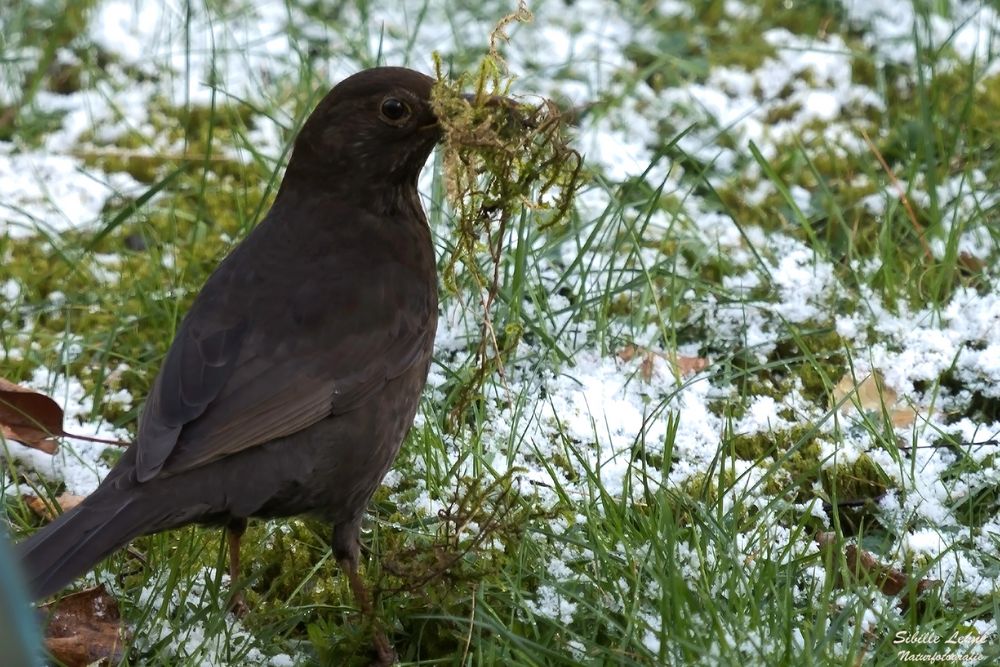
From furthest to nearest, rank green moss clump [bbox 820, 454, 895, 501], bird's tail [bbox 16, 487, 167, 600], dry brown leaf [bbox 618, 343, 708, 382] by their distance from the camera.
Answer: dry brown leaf [bbox 618, 343, 708, 382], green moss clump [bbox 820, 454, 895, 501], bird's tail [bbox 16, 487, 167, 600]

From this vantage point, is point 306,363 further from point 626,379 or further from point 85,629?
point 626,379

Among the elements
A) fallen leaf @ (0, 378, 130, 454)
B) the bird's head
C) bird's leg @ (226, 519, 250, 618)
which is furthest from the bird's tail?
the bird's head

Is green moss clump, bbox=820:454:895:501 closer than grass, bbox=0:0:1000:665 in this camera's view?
No

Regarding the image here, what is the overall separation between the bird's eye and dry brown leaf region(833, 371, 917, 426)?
152 centimetres

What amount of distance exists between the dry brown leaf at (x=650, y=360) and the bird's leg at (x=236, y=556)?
1.42 meters

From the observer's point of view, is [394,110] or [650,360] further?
[650,360]

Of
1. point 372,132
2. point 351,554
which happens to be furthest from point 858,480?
point 372,132

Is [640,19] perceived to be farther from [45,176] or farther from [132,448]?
[132,448]

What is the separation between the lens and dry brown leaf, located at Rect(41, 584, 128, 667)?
129 inches

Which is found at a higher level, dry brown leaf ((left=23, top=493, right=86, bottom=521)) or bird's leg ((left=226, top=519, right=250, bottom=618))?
dry brown leaf ((left=23, top=493, right=86, bottom=521))

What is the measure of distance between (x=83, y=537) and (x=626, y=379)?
73.0 inches

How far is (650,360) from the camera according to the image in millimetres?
4352

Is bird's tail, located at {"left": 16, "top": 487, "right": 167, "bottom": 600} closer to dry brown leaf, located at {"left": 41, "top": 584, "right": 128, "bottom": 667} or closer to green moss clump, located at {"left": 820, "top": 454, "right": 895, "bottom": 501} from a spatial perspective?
dry brown leaf, located at {"left": 41, "top": 584, "right": 128, "bottom": 667}

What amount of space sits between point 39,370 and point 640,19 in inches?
138
